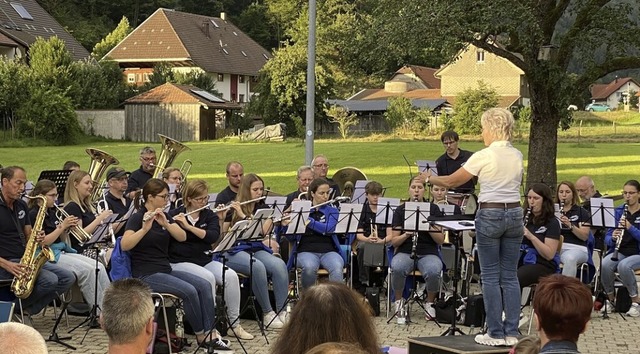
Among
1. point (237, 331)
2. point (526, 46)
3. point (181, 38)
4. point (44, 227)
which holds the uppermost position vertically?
point (181, 38)

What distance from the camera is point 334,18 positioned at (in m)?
65.8

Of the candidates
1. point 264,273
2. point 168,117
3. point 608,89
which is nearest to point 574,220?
point 264,273

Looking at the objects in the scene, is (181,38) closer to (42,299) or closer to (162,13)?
(162,13)

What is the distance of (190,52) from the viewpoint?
67312mm

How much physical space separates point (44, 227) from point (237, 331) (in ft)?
7.71

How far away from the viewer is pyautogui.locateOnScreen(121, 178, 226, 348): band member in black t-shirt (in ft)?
28.5

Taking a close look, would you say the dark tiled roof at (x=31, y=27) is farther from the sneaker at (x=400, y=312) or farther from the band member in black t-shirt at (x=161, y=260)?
the band member in black t-shirt at (x=161, y=260)

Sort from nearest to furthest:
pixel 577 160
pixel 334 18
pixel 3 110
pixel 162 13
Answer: pixel 577 160 → pixel 3 110 → pixel 334 18 → pixel 162 13

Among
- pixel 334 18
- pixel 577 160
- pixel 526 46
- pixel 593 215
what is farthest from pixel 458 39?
pixel 334 18

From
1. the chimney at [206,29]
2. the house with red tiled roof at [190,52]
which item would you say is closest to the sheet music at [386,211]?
the house with red tiled roof at [190,52]

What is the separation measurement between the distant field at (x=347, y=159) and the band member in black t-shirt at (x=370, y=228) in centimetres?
1225

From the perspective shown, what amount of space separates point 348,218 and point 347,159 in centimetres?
2277

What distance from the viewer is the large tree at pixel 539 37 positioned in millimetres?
17609

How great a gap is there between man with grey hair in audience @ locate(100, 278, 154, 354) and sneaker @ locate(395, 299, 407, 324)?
5.91 m
